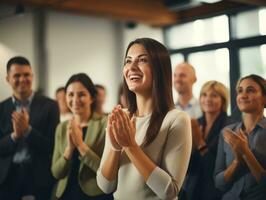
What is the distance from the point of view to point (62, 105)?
5.24 ft

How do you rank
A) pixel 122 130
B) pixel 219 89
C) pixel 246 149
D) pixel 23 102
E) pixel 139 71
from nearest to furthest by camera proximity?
pixel 122 130 < pixel 139 71 < pixel 246 149 < pixel 219 89 < pixel 23 102

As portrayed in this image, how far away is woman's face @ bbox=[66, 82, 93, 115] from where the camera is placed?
1458mm

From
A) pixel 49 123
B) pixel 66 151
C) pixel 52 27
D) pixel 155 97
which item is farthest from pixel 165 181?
pixel 52 27

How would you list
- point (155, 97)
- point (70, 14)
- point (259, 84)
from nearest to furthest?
point (155, 97)
point (259, 84)
point (70, 14)

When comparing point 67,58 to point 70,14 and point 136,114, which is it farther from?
point 136,114

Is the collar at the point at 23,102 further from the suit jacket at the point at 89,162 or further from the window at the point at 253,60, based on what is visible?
the window at the point at 253,60

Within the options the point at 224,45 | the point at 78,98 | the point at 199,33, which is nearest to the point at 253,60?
the point at 224,45

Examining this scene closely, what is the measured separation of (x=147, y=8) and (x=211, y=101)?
1.72 feet

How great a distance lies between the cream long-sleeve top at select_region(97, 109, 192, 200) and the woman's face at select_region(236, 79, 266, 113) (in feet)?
1.09

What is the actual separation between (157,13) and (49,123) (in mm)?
672

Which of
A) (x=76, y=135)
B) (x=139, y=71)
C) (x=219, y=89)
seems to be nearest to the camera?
(x=139, y=71)

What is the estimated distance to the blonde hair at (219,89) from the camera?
1303 mm

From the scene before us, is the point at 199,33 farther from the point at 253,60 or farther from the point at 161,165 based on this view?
the point at 161,165

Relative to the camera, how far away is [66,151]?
4.75 feet
